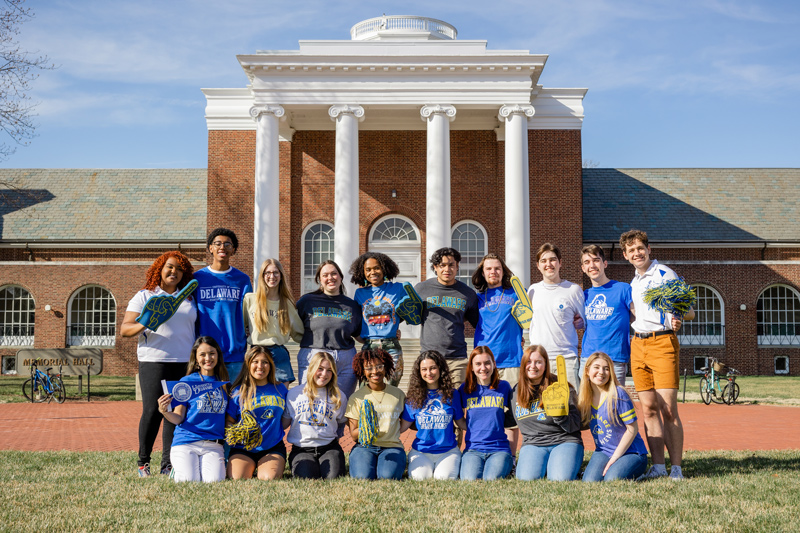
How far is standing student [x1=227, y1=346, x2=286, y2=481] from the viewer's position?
614 cm

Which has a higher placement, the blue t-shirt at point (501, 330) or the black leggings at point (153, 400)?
→ the blue t-shirt at point (501, 330)

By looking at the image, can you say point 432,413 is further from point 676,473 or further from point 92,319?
point 92,319

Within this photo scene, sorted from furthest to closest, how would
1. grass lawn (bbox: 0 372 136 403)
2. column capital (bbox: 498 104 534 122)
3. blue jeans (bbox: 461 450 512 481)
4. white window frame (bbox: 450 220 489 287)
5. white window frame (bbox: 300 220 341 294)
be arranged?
white window frame (bbox: 300 220 341 294), white window frame (bbox: 450 220 489 287), column capital (bbox: 498 104 534 122), grass lawn (bbox: 0 372 136 403), blue jeans (bbox: 461 450 512 481)

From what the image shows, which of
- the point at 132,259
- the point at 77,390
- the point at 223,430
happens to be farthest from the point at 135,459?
the point at 132,259

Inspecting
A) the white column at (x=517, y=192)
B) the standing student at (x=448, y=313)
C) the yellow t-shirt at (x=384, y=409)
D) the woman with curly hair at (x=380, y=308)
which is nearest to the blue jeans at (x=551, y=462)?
the standing student at (x=448, y=313)

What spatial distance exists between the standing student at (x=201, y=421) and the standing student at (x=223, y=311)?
0.30 meters

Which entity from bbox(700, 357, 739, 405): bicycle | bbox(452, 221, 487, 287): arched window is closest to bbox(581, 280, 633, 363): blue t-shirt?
bbox(700, 357, 739, 405): bicycle

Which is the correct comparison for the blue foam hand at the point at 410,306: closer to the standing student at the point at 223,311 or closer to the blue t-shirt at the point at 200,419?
the standing student at the point at 223,311

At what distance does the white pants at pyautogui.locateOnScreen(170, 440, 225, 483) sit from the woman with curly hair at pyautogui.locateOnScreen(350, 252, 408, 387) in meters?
1.66

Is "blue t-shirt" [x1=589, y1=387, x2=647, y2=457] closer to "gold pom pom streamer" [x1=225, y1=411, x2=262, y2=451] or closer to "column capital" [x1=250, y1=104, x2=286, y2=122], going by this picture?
"gold pom pom streamer" [x1=225, y1=411, x2=262, y2=451]

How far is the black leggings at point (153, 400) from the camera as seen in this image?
6184 millimetres

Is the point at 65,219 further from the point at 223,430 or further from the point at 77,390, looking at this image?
the point at 223,430

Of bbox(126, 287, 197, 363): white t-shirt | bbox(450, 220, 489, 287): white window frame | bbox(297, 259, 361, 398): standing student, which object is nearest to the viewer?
bbox(126, 287, 197, 363): white t-shirt

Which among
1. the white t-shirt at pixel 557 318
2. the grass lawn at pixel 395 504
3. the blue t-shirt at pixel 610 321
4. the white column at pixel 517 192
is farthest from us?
the white column at pixel 517 192
